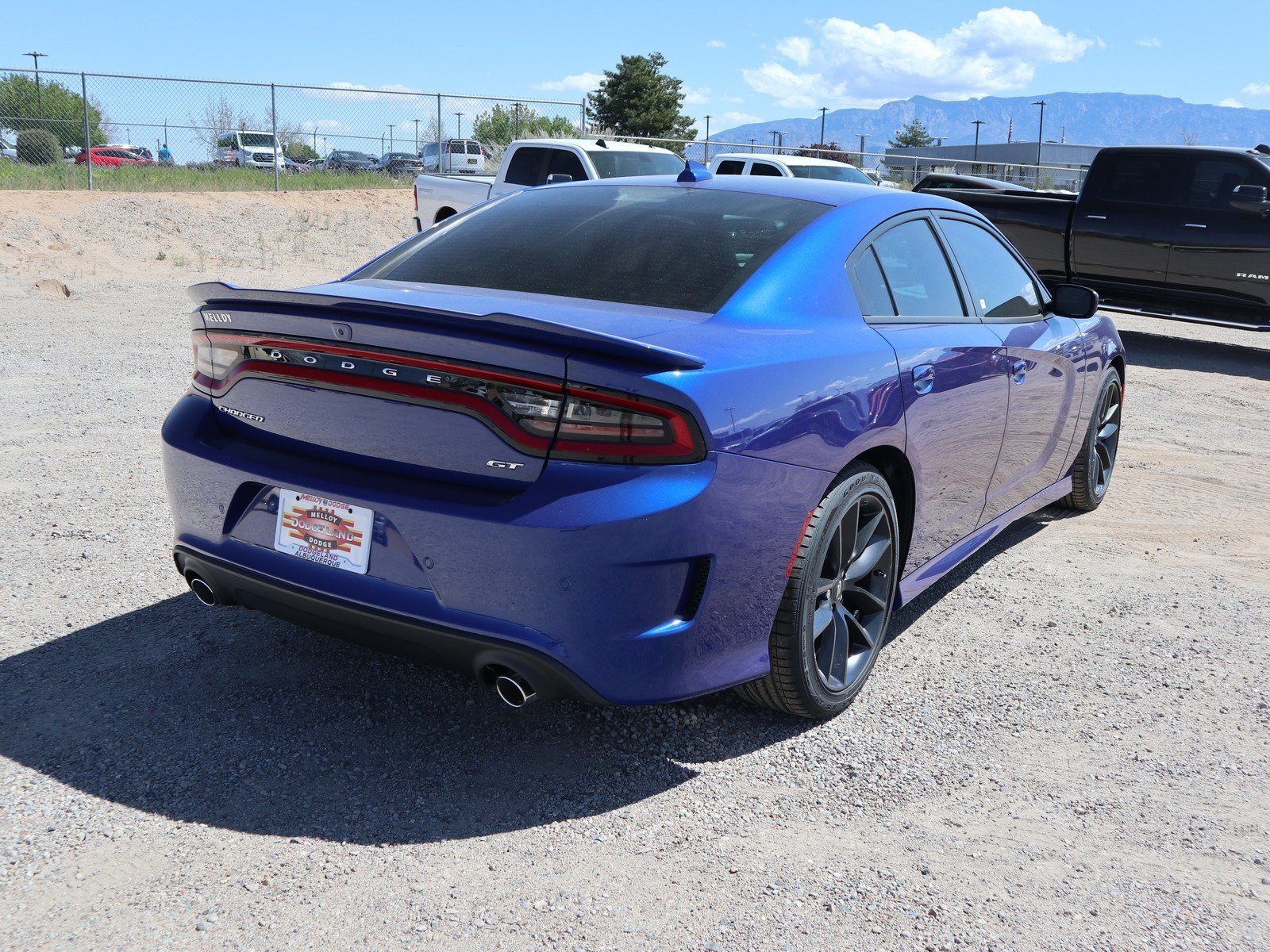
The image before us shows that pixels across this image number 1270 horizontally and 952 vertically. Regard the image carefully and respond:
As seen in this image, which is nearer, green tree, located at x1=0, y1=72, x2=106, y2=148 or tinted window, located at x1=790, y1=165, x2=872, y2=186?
tinted window, located at x1=790, y1=165, x2=872, y2=186

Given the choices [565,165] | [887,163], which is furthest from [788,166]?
[887,163]

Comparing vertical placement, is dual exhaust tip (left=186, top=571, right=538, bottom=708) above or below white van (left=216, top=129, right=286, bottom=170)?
below

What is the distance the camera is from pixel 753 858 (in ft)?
8.88

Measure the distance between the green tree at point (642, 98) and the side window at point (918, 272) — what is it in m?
56.6

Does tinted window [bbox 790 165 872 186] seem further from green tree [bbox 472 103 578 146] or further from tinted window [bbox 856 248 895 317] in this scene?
tinted window [bbox 856 248 895 317]

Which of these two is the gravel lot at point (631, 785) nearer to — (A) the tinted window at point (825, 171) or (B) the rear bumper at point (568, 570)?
(B) the rear bumper at point (568, 570)

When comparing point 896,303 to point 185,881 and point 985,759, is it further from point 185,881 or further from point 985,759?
point 185,881

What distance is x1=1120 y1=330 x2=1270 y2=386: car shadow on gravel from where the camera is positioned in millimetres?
11328

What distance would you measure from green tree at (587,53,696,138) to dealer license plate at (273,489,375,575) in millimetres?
57949

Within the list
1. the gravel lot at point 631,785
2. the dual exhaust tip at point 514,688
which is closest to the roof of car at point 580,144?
the gravel lot at point 631,785

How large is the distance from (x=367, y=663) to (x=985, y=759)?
1.94 metres

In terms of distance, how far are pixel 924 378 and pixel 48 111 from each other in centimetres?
2453

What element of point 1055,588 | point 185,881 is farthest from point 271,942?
point 1055,588

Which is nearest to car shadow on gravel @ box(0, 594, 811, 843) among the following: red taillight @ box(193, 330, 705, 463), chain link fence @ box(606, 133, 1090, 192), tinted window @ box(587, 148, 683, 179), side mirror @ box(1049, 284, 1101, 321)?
red taillight @ box(193, 330, 705, 463)
